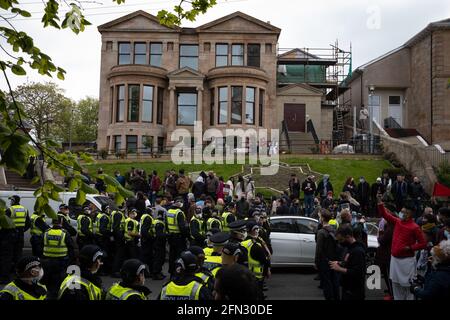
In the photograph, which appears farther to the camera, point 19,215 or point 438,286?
point 19,215

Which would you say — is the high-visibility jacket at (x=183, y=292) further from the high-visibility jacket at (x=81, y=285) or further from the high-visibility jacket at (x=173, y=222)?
the high-visibility jacket at (x=173, y=222)

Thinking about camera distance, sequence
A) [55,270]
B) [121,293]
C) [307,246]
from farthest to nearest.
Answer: [307,246] < [55,270] < [121,293]

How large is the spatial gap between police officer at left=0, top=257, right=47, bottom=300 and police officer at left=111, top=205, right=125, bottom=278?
597 centimetres

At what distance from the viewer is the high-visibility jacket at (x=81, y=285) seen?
4.64 m

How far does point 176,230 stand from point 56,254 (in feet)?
10.6

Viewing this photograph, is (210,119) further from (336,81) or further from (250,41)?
(336,81)

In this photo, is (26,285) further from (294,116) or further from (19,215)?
(294,116)

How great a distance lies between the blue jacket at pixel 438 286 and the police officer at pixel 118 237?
305 inches

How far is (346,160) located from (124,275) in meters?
24.6

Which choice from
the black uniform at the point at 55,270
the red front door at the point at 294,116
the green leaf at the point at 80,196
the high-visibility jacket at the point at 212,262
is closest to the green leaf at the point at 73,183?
the green leaf at the point at 80,196

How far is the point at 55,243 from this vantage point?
8336mm

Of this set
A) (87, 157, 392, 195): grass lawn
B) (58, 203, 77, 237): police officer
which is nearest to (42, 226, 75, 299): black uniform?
(58, 203, 77, 237): police officer

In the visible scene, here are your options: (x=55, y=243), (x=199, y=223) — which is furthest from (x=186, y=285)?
(x=199, y=223)
